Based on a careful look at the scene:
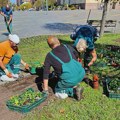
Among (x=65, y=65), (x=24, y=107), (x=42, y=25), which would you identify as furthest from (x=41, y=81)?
(x=42, y=25)

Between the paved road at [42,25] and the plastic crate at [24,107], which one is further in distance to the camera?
the paved road at [42,25]

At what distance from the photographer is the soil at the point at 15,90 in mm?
5152

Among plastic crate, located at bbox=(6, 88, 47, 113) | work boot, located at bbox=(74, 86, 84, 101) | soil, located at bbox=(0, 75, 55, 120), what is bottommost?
soil, located at bbox=(0, 75, 55, 120)

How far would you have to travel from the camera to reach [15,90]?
20.8ft

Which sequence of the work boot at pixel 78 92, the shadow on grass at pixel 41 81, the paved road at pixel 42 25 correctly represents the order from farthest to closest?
the paved road at pixel 42 25 < the shadow on grass at pixel 41 81 < the work boot at pixel 78 92

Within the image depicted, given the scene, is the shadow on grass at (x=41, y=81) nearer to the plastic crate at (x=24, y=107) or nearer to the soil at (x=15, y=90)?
the soil at (x=15, y=90)

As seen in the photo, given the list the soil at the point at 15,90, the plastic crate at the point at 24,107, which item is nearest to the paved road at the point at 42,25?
the soil at the point at 15,90

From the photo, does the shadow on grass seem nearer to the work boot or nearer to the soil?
the soil

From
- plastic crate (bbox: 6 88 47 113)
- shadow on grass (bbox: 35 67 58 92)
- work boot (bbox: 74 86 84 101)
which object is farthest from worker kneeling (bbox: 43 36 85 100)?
shadow on grass (bbox: 35 67 58 92)

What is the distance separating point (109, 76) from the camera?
7.15 m

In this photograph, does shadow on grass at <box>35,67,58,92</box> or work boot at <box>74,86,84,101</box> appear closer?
work boot at <box>74,86,84,101</box>

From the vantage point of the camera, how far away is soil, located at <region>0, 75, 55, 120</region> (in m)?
5.15

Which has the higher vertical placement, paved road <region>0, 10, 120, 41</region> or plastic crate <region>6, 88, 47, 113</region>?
plastic crate <region>6, 88, 47, 113</region>

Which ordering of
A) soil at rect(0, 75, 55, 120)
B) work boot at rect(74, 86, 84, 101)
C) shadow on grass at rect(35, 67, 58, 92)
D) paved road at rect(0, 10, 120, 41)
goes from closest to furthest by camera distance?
soil at rect(0, 75, 55, 120)
work boot at rect(74, 86, 84, 101)
shadow on grass at rect(35, 67, 58, 92)
paved road at rect(0, 10, 120, 41)
